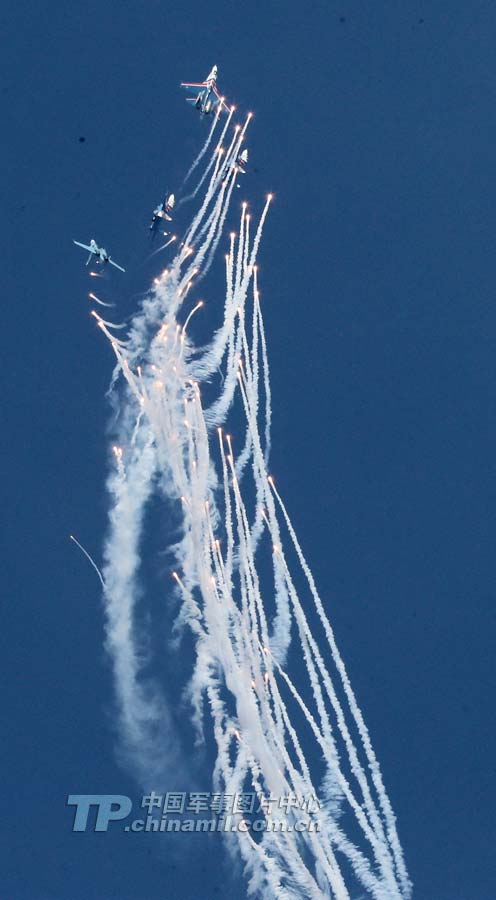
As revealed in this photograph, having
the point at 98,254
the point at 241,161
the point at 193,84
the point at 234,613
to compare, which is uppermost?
the point at 193,84

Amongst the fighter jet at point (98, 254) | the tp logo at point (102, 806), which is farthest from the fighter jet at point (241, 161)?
the tp logo at point (102, 806)

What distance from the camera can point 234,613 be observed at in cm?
4447

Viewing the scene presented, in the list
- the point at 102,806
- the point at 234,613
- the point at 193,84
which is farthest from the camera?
the point at 193,84

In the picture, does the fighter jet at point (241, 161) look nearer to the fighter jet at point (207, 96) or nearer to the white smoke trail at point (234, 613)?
the fighter jet at point (207, 96)

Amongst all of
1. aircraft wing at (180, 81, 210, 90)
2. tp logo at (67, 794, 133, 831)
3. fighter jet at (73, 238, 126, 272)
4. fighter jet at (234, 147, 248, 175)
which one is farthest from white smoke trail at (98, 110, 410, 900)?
aircraft wing at (180, 81, 210, 90)

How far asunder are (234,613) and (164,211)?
55.4 feet

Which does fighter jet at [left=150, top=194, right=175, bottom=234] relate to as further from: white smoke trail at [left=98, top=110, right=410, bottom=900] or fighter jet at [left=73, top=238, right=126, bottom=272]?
fighter jet at [left=73, top=238, right=126, bottom=272]

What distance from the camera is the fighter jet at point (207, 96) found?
48.5 meters

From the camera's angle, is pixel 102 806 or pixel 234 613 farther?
pixel 102 806

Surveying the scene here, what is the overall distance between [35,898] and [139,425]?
19.1m

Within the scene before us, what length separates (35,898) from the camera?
44469mm

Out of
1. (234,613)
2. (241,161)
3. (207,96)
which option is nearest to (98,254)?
(241,161)

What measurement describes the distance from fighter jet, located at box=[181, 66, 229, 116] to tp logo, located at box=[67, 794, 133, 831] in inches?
1137

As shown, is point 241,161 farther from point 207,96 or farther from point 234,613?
point 234,613
